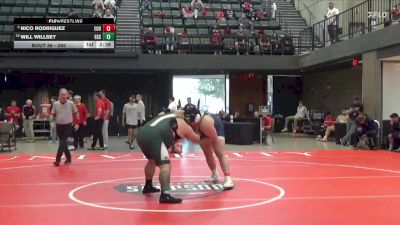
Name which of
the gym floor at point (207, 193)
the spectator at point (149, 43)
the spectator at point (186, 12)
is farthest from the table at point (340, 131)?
the spectator at point (186, 12)

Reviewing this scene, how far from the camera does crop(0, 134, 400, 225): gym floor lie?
5.77m

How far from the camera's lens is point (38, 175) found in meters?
9.48

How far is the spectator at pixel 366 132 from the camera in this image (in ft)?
50.1

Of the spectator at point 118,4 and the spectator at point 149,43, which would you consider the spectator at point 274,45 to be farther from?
the spectator at point 118,4

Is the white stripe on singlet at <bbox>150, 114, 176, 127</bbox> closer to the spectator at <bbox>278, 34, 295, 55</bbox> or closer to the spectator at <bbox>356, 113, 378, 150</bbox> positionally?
the spectator at <bbox>356, 113, 378, 150</bbox>

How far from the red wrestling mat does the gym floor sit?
11 mm

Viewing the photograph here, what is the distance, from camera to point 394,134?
575 inches

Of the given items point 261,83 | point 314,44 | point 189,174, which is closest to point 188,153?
point 189,174

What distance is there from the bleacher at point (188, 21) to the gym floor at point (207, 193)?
44.5 feet

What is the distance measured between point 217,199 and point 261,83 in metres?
21.3

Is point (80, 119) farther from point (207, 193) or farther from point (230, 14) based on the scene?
point (230, 14)

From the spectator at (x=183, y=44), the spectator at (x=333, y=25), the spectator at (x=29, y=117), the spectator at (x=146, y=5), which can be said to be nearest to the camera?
the spectator at (x=29, y=117)

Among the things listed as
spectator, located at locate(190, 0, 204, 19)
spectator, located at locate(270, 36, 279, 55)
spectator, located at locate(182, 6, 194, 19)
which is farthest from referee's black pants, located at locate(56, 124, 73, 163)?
spectator, located at locate(190, 0, 204, 19)
